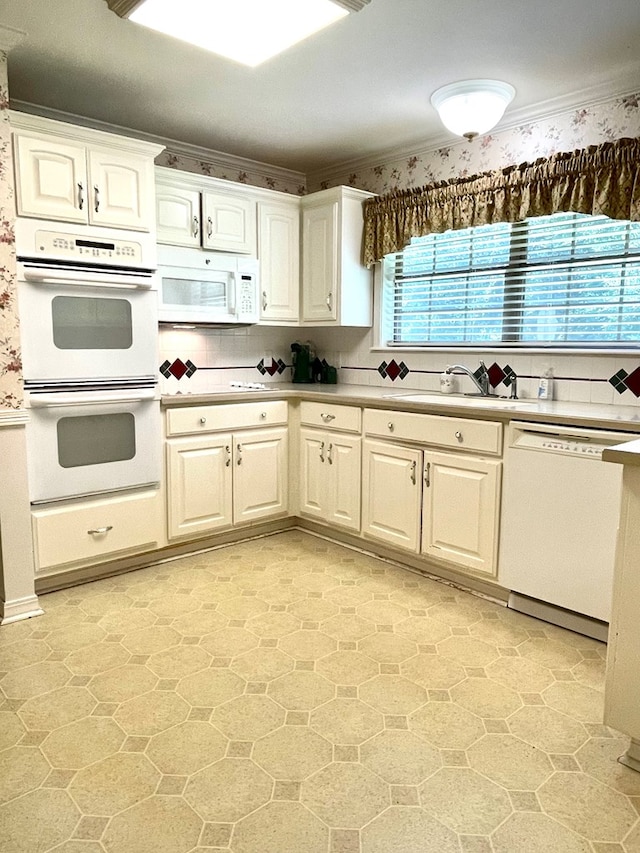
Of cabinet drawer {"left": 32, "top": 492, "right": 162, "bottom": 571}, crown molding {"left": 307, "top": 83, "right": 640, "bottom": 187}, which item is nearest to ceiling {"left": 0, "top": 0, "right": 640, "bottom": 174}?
crown molding {"left": 307, "top": 83, "right": 640, "bottom": 187}

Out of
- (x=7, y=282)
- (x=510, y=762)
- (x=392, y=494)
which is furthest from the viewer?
(x=392, y=494)

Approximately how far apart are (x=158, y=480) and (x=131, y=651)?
41.3 inches

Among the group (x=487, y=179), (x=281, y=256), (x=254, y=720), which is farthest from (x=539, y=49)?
(x=254, y=720)

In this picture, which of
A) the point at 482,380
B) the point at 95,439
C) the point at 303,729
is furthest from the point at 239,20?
the point at 303,729

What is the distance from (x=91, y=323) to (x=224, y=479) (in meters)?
1.15

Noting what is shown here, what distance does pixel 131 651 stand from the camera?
2.38 m

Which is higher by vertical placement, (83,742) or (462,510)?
(462,510)

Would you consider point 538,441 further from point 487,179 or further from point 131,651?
point 131,651

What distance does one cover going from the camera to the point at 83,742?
1.84m

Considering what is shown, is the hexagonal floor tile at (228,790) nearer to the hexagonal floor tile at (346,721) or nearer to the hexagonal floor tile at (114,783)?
the hexagonal floor tile at (114,783)

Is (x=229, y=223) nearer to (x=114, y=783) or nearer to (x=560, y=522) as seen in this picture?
(x=560, y=522)

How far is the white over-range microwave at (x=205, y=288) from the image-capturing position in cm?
345

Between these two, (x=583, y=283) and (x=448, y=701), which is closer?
(x=448, y=701)

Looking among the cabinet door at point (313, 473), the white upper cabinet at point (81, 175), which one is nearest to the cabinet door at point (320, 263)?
the cabinet door at point (313, 473)
